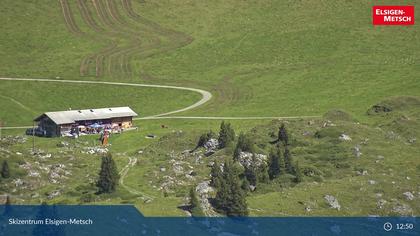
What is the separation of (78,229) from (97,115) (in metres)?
73.0

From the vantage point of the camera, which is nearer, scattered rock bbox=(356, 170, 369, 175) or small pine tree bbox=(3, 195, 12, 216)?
small pine tree bbox=(3, 195, 12, 216)

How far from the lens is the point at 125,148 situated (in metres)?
144

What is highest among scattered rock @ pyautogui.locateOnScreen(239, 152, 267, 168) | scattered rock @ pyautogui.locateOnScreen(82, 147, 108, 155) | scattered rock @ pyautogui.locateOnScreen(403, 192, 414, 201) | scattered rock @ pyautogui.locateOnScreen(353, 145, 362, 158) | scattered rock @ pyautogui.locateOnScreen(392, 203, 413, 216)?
scattered rock @ pyautogui.locateOnScreen(239, 152, 267, 168)

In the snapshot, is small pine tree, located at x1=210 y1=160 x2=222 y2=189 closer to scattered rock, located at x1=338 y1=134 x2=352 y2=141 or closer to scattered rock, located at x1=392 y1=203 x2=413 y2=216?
scattered rock, located at x1=392 y1=203 x2=413 y2=216

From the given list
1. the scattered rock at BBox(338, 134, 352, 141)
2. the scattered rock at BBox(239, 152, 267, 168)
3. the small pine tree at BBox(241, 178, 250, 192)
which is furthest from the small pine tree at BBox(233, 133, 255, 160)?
the scattered rock at BBox(338, 134, 352, 141)

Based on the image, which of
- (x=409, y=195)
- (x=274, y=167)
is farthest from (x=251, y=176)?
(x=409, y=195)

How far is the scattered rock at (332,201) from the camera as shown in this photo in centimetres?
9950

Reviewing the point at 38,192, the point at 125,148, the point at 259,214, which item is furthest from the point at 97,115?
the point at 259,214

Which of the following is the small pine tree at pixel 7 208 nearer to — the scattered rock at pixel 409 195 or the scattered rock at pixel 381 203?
the scattered rock at pixel 381 203

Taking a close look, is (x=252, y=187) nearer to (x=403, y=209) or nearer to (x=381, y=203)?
(x=381, y=203)

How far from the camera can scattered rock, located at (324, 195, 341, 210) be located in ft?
326

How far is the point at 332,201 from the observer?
100 m

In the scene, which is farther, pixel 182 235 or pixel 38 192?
pixel 38 192

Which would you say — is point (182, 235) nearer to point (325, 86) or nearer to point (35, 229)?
point (35, 229)
